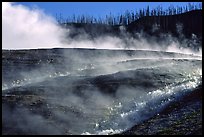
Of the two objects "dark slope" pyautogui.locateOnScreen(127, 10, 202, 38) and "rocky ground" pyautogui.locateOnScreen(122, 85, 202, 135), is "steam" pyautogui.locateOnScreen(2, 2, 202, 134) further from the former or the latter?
"dark slope" pyautogui.locateOnScreen(127, 10, 202, 38)

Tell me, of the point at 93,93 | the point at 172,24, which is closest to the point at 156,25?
the point at 172,24

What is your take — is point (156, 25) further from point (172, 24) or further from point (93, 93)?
point (93, 93)

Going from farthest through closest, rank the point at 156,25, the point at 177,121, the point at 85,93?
the point at 156,25 → the point at 85,93 → the point at 177,121

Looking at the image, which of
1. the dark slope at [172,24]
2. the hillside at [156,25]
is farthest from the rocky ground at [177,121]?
the hillside at [156,25]

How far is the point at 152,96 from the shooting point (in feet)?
76.7

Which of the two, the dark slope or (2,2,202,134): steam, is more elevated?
(2,2,202,134): steam

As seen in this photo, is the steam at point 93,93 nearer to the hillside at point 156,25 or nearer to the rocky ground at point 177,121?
the rocky ground at point 177,121

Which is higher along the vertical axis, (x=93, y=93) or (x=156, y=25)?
(x=93, y=93)

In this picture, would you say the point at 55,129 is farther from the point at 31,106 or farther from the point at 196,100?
the point at 196,100

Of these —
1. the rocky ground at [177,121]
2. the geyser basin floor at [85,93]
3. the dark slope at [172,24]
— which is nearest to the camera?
the rocky ground at [177,121]

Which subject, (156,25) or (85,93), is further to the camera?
(156,25)

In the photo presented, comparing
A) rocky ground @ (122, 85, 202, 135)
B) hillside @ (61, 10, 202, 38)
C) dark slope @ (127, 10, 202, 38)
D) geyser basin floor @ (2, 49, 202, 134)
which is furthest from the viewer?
hillside @ (61, 10, 202, 38)

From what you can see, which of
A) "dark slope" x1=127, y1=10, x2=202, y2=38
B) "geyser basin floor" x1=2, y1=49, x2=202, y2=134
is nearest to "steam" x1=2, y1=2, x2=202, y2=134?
"geyser basin floor" x1=2, y1=49, x2=202, y2=134

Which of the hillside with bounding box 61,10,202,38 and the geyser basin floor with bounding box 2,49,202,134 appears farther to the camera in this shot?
the hillside with bounding box 61,10,202,38
